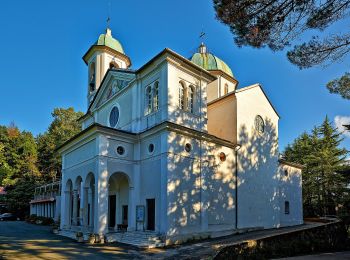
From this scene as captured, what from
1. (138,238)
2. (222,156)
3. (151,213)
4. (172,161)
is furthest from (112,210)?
(222,156)

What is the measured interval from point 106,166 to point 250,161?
387 inches

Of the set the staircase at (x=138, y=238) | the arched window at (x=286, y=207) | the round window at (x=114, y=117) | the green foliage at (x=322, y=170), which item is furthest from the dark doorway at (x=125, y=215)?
the green foliage at (x=322, y=170)

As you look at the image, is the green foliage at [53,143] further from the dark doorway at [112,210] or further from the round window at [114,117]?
the dark doorway at [112,210]

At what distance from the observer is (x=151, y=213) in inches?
698

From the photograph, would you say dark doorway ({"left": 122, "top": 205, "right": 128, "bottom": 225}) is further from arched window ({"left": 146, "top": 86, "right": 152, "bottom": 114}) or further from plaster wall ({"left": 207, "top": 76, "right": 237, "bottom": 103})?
plaster wall ({"left": 207, "top": 76, "right": 237, "bottom": 103})

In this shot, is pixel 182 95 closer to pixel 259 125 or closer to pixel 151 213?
pixel 151 213

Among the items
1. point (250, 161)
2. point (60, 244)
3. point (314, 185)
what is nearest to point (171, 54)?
point (250, 161)

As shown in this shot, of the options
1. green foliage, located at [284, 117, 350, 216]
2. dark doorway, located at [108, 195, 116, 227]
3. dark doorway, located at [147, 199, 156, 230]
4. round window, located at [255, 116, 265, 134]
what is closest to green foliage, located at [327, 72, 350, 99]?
round window, located at [255, 116, 265, 134]

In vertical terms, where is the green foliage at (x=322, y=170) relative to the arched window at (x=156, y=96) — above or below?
below

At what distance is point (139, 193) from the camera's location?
1844 cm

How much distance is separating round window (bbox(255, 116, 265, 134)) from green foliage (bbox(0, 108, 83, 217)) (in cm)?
3192

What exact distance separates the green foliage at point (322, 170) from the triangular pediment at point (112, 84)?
2314 cm

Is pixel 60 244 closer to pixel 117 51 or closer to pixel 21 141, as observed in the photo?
pixel 117 51

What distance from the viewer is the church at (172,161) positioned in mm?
17125
